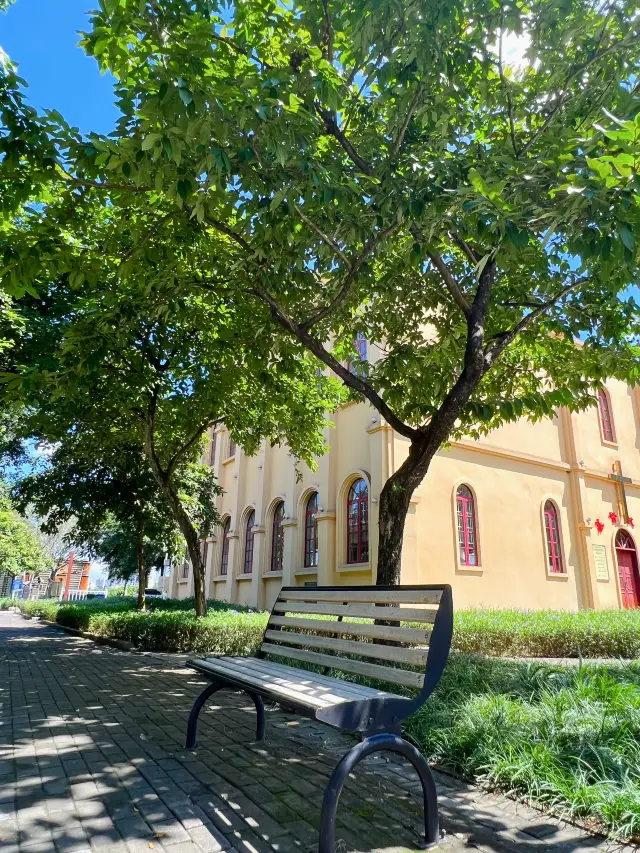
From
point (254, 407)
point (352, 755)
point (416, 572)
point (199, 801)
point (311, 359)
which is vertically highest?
point (311, 359)

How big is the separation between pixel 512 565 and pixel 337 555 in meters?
5.31

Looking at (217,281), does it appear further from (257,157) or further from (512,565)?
(512,565)

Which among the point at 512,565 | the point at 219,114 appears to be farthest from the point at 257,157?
the point at 512,565

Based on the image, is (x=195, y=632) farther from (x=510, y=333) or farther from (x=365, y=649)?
(x=365, y=649)

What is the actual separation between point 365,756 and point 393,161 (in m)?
4.79

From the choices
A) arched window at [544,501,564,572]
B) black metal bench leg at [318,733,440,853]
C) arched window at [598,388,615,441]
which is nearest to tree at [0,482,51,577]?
arched window at [544,501,564,572]

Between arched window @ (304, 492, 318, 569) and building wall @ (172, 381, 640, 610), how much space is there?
0.65 feet

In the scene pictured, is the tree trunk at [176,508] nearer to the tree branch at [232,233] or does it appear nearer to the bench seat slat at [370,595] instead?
the tree branch at [232,233]

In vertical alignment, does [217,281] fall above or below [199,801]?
above

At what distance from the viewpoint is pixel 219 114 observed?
4.32 metres

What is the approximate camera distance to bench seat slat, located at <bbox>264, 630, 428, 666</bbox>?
3039mm

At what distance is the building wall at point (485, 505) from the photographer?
50.9 ft

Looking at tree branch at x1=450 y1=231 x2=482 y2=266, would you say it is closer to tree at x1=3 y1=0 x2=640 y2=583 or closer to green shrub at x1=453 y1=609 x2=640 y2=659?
tree at x1=3 y1=0 x2=640 y2=583

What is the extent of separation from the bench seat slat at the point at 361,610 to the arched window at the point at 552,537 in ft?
50.4
